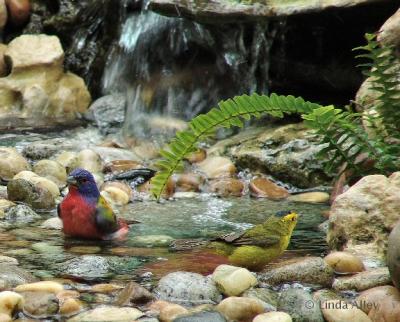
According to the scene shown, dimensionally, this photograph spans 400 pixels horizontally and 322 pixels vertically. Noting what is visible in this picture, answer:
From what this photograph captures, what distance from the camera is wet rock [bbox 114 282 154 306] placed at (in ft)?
13.6

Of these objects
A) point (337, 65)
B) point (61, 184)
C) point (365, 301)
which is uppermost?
point (337, 65)

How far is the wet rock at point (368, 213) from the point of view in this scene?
501 cm

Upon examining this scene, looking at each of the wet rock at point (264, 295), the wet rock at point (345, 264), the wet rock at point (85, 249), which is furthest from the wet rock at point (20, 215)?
the wet rock at point (345, 264)

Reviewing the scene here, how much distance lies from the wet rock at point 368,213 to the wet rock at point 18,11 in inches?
286

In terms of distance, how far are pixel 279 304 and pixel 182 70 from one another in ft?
20.9

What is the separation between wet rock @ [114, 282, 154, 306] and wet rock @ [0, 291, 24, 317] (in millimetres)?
491

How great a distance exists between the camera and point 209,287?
14.2ft

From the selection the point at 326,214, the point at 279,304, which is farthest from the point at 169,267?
the point at 326,214

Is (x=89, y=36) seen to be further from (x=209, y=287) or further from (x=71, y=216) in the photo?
(x=209, y=287)

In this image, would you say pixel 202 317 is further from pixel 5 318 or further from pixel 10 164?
pixel 10 164

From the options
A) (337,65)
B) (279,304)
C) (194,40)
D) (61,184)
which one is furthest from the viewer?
(194,40)

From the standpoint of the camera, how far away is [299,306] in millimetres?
4082

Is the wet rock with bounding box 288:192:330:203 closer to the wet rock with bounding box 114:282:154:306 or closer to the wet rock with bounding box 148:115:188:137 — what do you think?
the wet rock with bounding box 148:115:188:137

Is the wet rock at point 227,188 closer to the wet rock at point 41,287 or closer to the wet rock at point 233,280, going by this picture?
the wet rock at point 233,280
